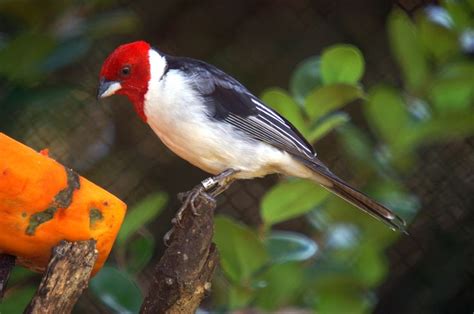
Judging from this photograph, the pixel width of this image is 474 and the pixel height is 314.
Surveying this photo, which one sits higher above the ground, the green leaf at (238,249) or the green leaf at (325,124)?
the green leaf at (325,124)

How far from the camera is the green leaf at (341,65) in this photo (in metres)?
1.78

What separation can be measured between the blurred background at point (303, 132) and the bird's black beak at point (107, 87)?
21cm

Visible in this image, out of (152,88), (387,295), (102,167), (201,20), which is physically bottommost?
(102,167)

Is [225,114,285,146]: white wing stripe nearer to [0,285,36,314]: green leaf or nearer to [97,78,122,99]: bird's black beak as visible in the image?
[97,78,122,99]: bird's black beak

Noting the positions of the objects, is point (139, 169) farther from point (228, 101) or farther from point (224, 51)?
point (228, 101)

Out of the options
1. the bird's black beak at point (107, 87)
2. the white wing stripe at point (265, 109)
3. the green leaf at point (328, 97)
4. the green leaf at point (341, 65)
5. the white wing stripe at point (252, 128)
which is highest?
the green leaf at point (341, 65)

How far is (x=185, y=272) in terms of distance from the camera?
4.42ft

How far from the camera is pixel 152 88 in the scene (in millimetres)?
1816

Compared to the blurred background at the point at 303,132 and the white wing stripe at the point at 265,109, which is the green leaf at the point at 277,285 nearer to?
the blurred background at the point at 303,132

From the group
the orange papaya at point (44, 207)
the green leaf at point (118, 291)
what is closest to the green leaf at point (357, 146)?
the green leaf at point (118, 291)

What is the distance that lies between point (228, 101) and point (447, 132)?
1.43 feet

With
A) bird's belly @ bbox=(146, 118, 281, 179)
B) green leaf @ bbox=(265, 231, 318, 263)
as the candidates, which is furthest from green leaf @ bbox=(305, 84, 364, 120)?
green leaf @ bbox=(265, 231, 318, 263)

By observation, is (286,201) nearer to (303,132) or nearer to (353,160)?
(303,132)

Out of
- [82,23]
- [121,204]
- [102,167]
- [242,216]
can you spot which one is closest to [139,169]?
[102,167]
